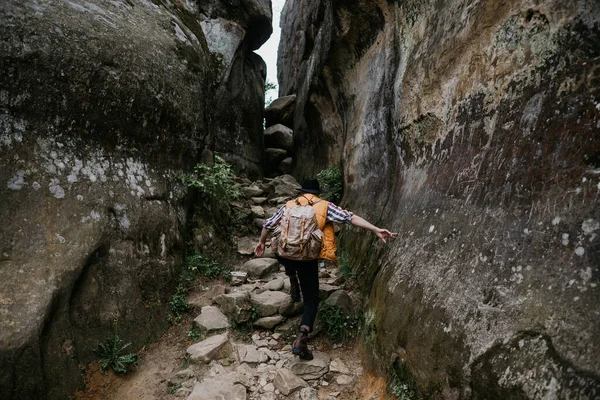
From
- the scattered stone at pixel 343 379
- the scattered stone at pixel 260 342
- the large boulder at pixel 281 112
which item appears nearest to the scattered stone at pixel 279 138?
the large boulder at pixel 281 112

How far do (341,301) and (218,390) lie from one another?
210cm

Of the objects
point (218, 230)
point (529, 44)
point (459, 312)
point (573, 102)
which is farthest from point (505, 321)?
point (218, 230)

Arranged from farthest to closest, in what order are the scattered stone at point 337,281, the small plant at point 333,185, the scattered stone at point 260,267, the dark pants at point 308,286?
the small plant at point 333,185, the scattered stone at point 260,267, the scattered stone at point 337,281, the dark pants at point 308,286

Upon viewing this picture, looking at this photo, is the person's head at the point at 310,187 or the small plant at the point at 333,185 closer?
the person's head at the point at 310,187

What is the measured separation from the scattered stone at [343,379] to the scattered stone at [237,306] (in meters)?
1.67

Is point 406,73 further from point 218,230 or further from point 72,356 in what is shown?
point 72,356

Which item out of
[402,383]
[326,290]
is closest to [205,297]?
[326,290]

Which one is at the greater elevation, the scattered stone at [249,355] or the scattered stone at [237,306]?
the scattered stone at [237,306]

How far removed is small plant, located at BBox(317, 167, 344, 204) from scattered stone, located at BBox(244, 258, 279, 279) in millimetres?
3202

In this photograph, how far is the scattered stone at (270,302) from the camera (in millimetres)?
5655

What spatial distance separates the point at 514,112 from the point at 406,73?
8.95ft

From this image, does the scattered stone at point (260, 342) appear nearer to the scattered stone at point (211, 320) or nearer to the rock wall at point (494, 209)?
the scattered stone at point (211, 320)

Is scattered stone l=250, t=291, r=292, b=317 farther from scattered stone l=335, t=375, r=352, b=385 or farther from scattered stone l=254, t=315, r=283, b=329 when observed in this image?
scattered stone l=335, t=375, r=352, b=385

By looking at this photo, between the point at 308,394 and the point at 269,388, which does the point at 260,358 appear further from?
the point at 308,394
